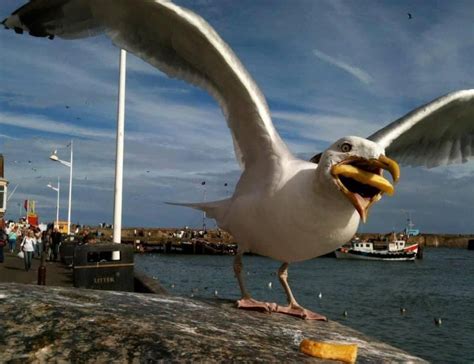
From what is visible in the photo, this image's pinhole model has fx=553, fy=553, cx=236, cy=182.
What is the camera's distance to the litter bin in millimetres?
11109

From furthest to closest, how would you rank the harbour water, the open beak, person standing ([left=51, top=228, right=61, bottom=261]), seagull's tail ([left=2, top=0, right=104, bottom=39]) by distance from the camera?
person standing ([left=51, top=228, right=61, bottom=261]), the harbour water, seagull's tail ([left=2, top=0, right=104, bottom=39]), the open beak

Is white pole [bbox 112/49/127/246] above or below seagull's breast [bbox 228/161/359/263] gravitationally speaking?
above

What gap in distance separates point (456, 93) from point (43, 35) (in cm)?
443

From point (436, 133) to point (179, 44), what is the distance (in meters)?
3.45

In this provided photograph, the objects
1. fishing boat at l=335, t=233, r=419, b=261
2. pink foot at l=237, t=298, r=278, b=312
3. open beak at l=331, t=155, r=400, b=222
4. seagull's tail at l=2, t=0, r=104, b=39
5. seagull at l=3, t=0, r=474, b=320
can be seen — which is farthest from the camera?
fishing boat at l=335, t=233, r=419, b=261

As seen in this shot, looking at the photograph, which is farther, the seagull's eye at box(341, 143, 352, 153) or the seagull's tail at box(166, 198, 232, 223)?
the seagull's tail at box(166, 198, 232, 223)

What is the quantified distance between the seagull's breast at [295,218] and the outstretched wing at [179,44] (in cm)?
45

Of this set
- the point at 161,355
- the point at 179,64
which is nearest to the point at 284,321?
the point at 161,355

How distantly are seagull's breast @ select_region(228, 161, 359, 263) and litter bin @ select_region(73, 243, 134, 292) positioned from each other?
667 centimetres

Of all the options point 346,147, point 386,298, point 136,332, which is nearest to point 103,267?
point 346,147

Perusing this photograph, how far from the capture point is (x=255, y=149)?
5.46 m

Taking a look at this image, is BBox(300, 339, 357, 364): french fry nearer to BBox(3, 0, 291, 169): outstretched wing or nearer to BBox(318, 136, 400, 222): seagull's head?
BBox(318, 136, 400, 222): seagull's head

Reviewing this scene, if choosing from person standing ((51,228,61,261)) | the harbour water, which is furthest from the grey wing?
person standing ((51,228,61,261))

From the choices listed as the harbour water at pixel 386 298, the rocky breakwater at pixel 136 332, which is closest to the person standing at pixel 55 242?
the harbour water at pixel 386 298
